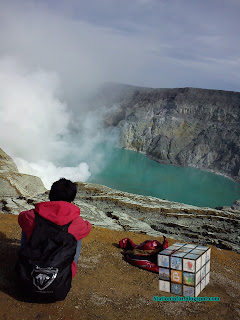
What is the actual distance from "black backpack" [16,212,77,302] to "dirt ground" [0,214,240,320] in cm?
33

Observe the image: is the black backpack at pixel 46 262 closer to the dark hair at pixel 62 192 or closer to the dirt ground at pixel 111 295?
the dirt ground at pixel 111 295

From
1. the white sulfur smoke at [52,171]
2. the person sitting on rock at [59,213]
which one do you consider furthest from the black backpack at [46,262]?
the white sulfur smoke at [52,171]

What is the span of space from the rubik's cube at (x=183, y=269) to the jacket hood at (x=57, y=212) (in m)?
2.08

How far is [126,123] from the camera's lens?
8450cm

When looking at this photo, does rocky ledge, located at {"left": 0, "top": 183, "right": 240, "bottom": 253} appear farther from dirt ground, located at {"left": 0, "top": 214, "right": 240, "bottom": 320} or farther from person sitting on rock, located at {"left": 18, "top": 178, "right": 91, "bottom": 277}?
person sitting on rock, located at {"left": 18, "top": 178, "right": 91, "bottom": 277}

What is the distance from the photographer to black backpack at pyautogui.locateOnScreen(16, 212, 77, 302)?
5562mm

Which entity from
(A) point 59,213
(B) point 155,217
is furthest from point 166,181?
(A) point 59,213

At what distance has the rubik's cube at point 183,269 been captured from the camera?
6.36m

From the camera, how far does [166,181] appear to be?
5916 centimetres

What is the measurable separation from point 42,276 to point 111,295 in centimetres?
209

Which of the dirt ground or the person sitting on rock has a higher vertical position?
the person sitting on rock

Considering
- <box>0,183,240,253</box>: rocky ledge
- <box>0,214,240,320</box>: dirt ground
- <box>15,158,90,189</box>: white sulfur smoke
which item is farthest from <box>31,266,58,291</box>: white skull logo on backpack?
<box>15,158,90,189</box>: white sulfur smoke

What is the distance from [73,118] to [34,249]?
86.9m

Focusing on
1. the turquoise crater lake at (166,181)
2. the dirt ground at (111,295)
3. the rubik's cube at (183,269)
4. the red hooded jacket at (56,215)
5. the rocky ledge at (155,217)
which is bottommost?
the turquoise crater lake at (166,181)
